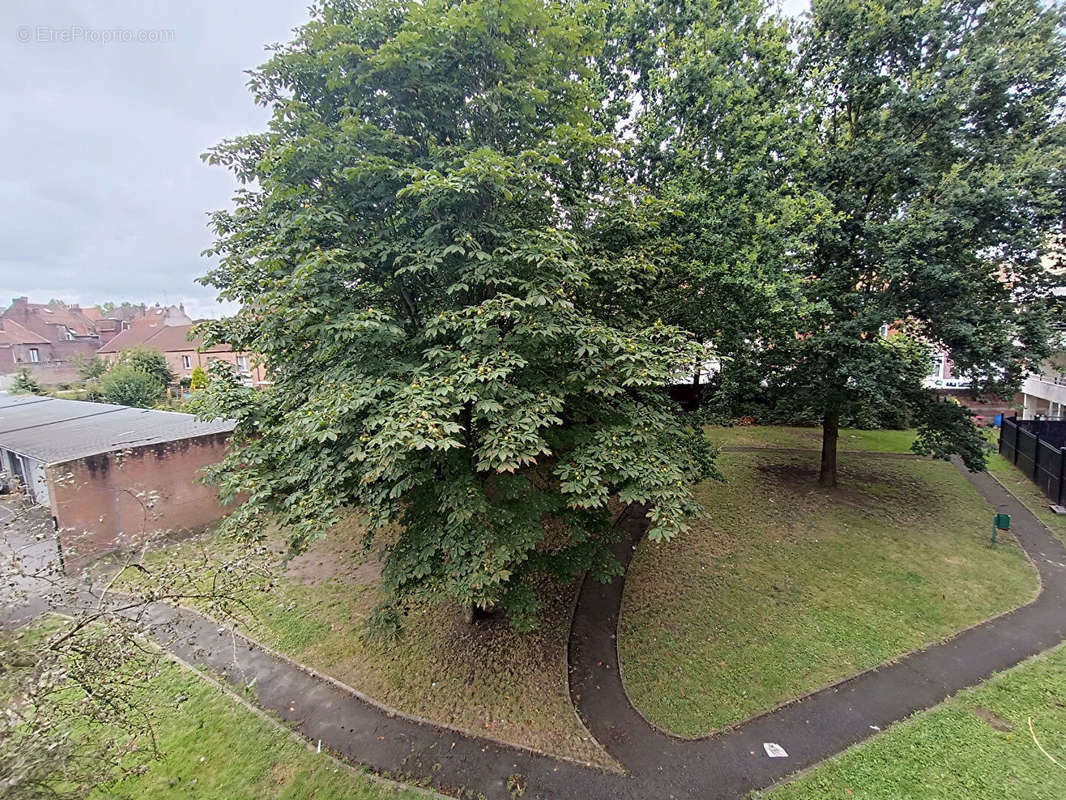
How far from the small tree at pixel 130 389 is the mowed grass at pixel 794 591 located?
27.8 m

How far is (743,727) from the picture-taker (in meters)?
6.25

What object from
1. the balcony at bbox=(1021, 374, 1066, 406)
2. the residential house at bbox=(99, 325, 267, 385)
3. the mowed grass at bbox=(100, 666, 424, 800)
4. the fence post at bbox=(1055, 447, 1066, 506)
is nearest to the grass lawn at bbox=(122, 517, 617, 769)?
the mowed grass at bbox=(100, 666, 424, 800)

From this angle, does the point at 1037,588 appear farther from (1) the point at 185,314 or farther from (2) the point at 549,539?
(1) the point at 185,314

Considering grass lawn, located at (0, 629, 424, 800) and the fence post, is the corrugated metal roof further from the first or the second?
the fence post

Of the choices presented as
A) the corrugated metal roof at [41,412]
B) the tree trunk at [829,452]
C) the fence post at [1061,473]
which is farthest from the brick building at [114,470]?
the fence post at [1061,473]

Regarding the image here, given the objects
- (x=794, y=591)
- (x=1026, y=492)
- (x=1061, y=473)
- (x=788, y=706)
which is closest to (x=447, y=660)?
(x=788, y=706)

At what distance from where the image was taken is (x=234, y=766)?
19.0ft

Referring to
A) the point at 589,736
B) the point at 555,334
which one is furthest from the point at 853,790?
the point at 555,334

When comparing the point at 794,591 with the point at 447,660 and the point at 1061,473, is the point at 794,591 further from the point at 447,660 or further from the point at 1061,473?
the point at 1061,473

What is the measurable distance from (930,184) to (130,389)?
111ft

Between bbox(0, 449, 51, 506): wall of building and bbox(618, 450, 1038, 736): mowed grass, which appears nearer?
bbox(618, 450, 1038, 736): mowed grass

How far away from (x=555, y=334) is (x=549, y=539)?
655cm

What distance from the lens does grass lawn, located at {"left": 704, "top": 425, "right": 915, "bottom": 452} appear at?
1856 cm

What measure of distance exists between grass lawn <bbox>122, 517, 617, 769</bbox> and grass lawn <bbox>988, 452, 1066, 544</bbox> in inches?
495
